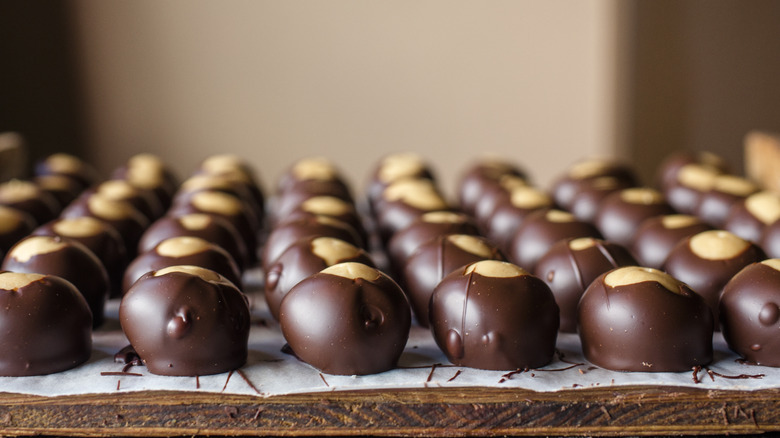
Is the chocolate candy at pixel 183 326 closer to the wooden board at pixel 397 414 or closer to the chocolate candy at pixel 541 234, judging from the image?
the wooden board at pixel 397 414

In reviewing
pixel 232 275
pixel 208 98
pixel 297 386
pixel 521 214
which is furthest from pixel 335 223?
pixel 208 98

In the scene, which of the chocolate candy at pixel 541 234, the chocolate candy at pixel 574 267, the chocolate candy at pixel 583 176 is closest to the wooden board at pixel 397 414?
the chocolate candy at pixel 574 267

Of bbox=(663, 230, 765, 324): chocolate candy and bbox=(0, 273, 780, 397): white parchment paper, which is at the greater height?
bbox=(663, 230, 765, 324): chocolate candy

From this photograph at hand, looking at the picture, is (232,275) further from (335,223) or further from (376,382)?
(376,382)

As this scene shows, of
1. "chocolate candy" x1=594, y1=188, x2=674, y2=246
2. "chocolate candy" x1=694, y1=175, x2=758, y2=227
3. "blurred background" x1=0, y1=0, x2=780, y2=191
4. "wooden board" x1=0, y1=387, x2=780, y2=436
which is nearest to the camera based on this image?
"wooden board" x1=0, y1=387, x2=780, y2=436

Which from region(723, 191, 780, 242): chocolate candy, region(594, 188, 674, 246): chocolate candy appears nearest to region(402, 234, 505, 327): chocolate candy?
region(594, 188, 674, 246): chocolate candy

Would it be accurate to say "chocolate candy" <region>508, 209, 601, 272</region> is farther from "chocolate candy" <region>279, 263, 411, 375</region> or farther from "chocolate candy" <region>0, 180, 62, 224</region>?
"chocolate candy" <region>0, 180, 62, 224</region>

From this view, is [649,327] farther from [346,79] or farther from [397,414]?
[346,79]
